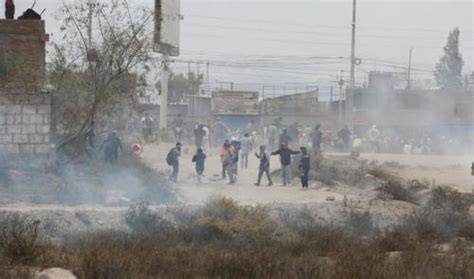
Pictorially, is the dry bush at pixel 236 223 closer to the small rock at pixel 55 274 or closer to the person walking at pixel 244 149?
the small rock at pixel 55 274

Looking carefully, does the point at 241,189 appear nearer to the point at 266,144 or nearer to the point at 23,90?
the point at 23,90

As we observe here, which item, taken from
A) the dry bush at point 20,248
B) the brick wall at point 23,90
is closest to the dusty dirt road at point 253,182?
the brick wall at point 23,90

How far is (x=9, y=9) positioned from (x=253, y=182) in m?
8.81

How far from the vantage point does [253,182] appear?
2422cm

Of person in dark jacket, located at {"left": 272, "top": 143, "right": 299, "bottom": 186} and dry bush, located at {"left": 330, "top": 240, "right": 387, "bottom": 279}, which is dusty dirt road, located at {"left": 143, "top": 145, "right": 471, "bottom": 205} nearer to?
person in dark jacket, located at {"left": 272, "top": 143, "right": 299, "bottom": 186}

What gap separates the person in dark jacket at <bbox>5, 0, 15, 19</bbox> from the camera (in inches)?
827

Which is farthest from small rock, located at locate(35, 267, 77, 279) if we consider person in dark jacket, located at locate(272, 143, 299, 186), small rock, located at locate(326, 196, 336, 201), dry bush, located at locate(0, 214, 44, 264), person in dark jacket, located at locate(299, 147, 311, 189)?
person in dark jacket, located at locate(272, 143, 299, 186)

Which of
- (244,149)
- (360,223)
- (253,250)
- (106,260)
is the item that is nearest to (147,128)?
(244,149)

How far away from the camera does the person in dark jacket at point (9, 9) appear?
2102 centimetres

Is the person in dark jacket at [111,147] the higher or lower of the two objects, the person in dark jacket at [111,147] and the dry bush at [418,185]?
the higher

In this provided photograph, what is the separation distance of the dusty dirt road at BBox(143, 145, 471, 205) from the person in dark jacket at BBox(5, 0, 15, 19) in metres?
6.38

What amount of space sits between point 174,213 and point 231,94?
147ft

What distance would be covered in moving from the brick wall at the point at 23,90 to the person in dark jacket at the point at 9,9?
2.95ft

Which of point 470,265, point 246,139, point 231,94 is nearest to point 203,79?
point 231,94
